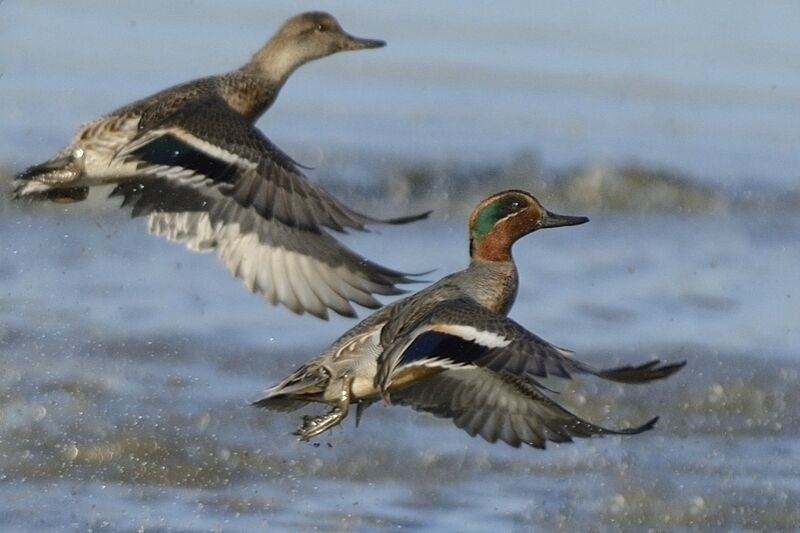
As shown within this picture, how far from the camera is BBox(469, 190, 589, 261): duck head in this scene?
6.18 meters

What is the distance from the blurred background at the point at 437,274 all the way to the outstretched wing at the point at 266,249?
1025 mm

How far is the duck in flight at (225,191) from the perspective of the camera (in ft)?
18.9

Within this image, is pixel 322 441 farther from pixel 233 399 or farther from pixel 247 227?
pixel 247 227

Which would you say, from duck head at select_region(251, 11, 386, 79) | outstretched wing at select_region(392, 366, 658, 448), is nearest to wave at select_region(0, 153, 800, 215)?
duck head at select_region(251, 11, 386, 79)

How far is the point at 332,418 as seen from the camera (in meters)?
5.75

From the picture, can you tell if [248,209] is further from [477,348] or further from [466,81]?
[466,81]

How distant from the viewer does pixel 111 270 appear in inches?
385

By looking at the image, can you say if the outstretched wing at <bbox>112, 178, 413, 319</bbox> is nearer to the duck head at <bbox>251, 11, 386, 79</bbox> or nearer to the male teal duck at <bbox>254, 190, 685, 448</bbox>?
the male teal duck at <bbox>254, 190, 685, 448</bbox>

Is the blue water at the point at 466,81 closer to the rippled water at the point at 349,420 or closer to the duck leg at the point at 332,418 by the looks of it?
the rippled water at the point at 349,420

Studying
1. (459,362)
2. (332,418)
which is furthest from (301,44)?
(459,362)

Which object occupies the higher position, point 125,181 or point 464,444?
point 125,181

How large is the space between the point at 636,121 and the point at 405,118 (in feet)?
7.10

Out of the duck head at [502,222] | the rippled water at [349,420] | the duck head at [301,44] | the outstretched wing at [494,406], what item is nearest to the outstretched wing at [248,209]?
the outstretched wing at [494,406]

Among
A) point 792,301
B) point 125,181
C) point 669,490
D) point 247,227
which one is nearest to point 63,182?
point 125,181
